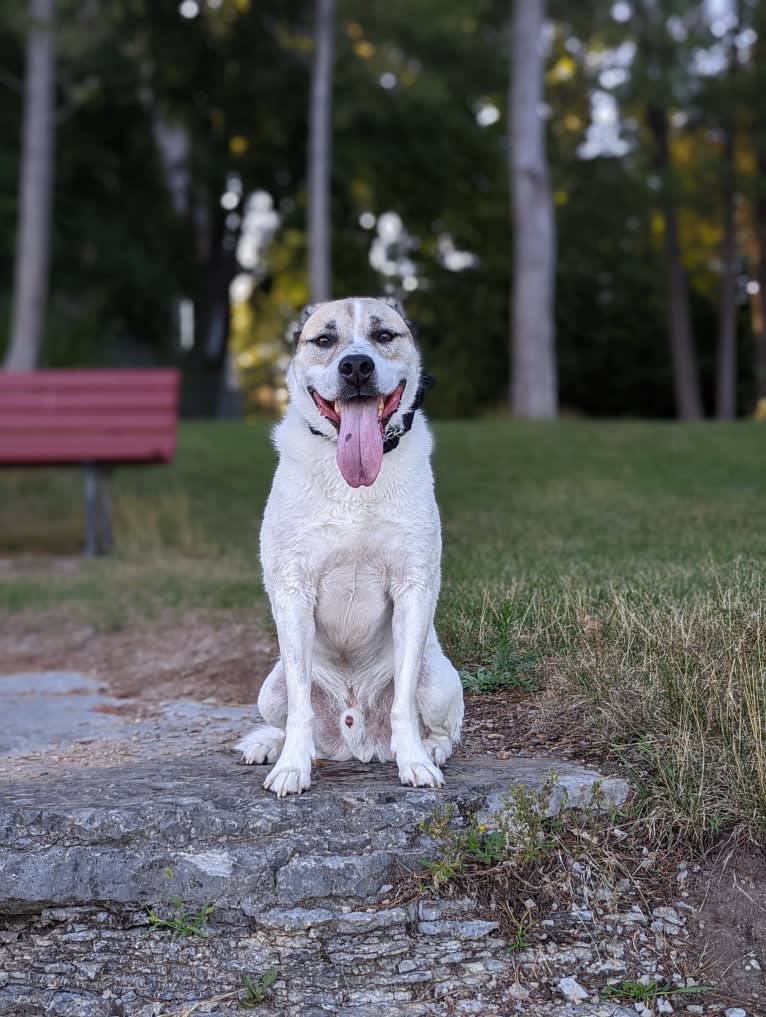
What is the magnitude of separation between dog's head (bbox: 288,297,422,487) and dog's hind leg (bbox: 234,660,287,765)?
84 cm

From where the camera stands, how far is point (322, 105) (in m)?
20.1

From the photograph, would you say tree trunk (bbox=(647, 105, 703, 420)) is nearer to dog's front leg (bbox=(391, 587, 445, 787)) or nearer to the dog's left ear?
the dog's left ear

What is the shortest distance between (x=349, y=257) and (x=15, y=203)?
9.98m

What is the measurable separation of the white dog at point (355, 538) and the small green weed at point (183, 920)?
1.56ft

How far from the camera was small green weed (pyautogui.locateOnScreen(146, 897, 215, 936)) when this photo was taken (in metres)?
4.07

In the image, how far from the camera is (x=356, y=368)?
13.5ft

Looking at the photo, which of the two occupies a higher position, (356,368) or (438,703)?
(356,368)

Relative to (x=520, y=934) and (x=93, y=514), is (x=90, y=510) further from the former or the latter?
(x=520, y=934)

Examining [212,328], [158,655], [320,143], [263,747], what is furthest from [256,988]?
[212,328]

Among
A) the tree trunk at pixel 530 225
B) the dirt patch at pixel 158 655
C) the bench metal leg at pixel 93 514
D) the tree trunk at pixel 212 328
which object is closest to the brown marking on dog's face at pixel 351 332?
the dirt patch at pixel 158 655

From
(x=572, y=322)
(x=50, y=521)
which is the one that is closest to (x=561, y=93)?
(x=572, y=322)

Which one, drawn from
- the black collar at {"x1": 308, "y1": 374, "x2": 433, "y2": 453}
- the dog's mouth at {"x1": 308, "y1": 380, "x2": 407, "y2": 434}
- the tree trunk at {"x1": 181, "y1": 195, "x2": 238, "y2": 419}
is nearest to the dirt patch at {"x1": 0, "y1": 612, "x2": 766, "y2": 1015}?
the black collar at {"x1": 308, "y1": 374, "x2": 433, "y2": 453}

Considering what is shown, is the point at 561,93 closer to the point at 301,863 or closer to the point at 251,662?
the point at 251,662

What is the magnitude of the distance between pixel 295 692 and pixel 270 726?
0.66m
